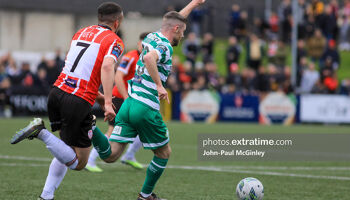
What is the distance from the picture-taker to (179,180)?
366 inches

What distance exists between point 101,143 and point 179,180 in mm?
2308

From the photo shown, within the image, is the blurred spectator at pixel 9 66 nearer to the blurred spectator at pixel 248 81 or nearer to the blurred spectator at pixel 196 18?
the blurred spectator at pixel 248 81

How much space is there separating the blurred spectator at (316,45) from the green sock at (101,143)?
72.3 feet

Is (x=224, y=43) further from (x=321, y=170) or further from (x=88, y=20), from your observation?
(x=321, y=170)

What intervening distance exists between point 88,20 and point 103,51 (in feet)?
92.3

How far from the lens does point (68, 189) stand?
8.21 metres

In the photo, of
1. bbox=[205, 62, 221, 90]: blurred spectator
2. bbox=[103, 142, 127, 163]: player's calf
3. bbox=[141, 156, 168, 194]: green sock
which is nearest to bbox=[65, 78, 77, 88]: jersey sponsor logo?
bbox=[103, 142, 127, 163]: player's calf

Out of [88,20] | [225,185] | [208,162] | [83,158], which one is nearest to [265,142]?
[208,162]

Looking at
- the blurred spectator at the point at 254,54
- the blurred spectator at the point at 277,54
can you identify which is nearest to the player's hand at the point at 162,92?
the blurred spectator at the point at 254,54

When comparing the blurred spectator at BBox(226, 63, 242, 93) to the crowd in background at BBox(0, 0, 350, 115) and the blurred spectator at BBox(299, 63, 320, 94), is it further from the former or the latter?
the blurred spectator at BBox(299, 63, 320, 94)

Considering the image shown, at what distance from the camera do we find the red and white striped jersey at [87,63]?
6.71 meters

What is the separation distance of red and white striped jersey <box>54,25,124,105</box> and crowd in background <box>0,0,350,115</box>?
17483 millimetres

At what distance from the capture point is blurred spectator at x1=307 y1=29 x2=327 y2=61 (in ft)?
92.7

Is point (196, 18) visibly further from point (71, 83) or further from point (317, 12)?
point (71, 83)
